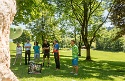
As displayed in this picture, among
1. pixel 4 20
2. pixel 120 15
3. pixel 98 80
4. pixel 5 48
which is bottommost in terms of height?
pixel 98 80

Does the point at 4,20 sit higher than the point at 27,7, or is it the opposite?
the point at 27,7

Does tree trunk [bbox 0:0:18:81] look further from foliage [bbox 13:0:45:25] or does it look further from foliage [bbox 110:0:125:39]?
foliage [bbox 13:0:45:25]

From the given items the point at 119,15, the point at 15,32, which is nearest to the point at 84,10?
the point at 119,15

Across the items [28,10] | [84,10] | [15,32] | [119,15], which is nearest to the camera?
[15,32]

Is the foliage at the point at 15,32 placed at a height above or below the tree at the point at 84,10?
below

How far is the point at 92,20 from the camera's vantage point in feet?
158

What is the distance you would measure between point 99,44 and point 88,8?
10840cm

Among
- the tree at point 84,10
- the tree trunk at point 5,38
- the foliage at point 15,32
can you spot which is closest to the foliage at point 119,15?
the tree at point 84,10

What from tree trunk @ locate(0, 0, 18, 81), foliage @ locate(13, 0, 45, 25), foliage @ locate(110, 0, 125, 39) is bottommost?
tree trunk @ locate(0, 0, 18, 81)

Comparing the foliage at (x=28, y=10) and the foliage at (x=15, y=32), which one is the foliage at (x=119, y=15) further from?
the foliage at (x=15, y=32)

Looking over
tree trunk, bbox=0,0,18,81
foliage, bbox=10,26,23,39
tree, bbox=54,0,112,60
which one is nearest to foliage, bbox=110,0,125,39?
tree, bbox=54,0,112,60

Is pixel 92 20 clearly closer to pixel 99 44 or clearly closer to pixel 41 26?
pixel 41 26

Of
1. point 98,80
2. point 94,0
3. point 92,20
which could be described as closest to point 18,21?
point 94,0

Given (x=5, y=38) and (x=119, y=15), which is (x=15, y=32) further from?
(x=119, y=15)
